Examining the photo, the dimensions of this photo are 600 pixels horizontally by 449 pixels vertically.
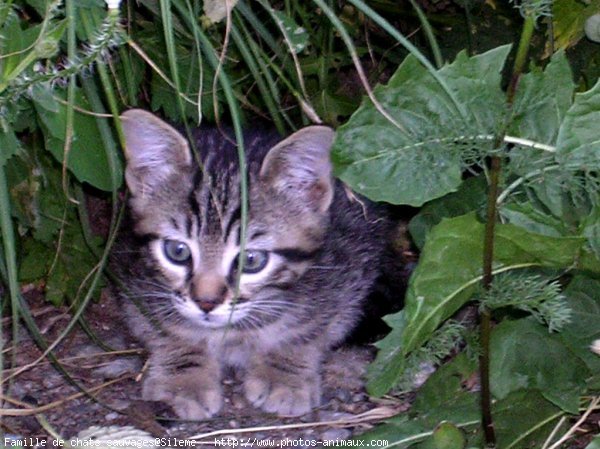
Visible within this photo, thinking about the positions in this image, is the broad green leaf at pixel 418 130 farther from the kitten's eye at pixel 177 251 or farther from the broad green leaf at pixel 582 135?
the kitten's eye at pixel 177 251

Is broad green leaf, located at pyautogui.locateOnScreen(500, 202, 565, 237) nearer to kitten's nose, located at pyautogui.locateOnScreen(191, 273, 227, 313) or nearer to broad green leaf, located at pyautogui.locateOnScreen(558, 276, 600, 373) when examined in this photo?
broad green leaf, located at pyautogui.locateOnScreen(558, 276, 600, 373)

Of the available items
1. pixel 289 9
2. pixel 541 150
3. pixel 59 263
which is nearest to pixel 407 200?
pixel 541 150

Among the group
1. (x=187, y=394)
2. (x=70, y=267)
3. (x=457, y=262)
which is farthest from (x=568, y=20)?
(x=70, y=267)

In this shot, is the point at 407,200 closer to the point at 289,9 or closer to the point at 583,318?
the point at 583,318

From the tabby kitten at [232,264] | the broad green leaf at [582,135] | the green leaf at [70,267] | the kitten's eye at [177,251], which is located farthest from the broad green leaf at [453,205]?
the green leaf at [70,267]

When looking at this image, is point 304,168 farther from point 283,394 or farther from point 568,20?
point 568,20
